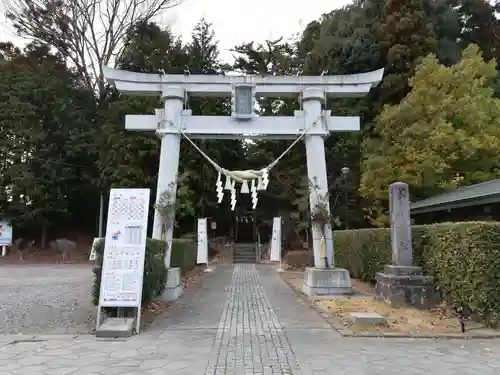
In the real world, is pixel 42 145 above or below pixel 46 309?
above

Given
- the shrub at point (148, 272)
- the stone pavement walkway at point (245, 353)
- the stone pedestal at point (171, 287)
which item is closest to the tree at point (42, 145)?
the stone pedestal at point (171, 287)

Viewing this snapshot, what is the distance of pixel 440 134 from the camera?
1544 cm

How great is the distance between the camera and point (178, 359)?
17.2ft

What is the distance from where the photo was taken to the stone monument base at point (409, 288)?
8523mm

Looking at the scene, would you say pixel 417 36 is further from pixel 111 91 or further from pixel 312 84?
pixel 111 91

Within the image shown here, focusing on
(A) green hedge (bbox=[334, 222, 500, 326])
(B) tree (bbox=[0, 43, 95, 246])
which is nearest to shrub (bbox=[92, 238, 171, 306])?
(A) green hedge (bbox=[334, 222, 500, 326])

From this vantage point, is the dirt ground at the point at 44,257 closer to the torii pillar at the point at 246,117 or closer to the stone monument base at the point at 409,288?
the torii pillar at the point at 246,117

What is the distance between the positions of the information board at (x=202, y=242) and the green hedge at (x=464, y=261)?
10709 millimetres

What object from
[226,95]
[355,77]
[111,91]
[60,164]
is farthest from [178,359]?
[111,91]

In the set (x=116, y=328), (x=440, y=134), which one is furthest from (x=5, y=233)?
(x=440, y=134)

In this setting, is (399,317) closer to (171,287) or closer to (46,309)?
(171,287)

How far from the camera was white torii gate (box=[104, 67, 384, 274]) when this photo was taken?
1164 cm

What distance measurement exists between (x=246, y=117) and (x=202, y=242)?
9.99m

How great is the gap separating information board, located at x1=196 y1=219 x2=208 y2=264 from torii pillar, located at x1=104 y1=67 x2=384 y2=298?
347 inches
